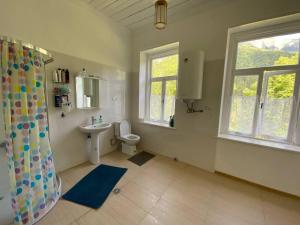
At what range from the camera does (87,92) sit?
253 cm

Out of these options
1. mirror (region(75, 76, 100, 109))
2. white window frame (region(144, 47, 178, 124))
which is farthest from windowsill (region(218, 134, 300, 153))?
mirror (region(75, 76, 100, 109))

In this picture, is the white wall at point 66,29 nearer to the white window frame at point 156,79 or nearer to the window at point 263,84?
the white window frame at point 156,79

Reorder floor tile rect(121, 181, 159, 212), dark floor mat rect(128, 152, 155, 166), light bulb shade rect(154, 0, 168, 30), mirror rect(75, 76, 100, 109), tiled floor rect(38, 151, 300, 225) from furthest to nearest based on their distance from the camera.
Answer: dark floor mat rect(128, 152, 155, 166) < mirror rect(75, 76, 100, 109) < floor tile rect(121, 181, 159, 212) < tiled floor rect(38, 151, 300, 225) < light bulb shade rect(154, 0, 168, 30)

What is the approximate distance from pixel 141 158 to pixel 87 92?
173cm

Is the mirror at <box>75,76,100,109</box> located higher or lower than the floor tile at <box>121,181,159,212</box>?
higher

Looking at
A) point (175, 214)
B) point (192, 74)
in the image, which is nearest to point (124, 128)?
point (192, 74)

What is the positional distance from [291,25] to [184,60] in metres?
1.46

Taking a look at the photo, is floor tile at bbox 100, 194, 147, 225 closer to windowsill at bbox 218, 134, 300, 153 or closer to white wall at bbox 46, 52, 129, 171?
white wall at bbox 46, 52, 129, 171

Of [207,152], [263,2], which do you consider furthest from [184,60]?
[207,152]

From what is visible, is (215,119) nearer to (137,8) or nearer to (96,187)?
(96,187)

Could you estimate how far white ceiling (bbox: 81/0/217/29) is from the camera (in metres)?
2.18

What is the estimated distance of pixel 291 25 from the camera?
72.4 inches

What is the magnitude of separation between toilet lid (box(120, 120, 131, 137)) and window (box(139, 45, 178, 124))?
0.43 meters

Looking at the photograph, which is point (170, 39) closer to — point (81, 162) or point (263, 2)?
point (263, 2)
